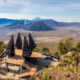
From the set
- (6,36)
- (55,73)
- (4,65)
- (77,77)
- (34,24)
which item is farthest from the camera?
(34,24)

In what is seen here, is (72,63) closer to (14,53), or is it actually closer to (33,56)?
(33,56)

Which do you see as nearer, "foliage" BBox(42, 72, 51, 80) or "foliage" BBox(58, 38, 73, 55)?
"foliage" BBox(42, 72, 51, 80)

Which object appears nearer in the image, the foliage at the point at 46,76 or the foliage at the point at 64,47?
the foliage at the point at 46,76

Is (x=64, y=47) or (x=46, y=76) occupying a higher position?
(x=46, y=76)

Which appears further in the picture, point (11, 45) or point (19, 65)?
point (11, 45)

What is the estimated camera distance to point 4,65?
24109mm

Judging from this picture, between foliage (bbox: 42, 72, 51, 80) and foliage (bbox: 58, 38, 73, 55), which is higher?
foliage (bbox: 42, 72, 51, 80)

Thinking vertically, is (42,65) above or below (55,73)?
below

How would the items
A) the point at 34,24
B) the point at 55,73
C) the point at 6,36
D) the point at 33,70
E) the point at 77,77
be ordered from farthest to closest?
the point at 34,24 < the point at 6,36 < the point at 33,70 < the point at 55,73 < the point at 77,77

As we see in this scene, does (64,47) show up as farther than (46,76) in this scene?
Yes

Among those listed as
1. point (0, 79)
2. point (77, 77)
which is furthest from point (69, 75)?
point (0, 79)

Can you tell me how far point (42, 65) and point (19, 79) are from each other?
601cm

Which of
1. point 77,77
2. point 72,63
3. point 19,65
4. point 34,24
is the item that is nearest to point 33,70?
point 19,65

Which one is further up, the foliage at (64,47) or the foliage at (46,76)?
the foliage at (46,76)
